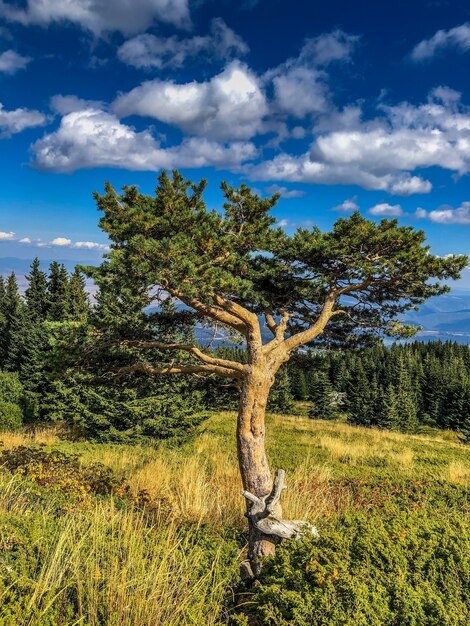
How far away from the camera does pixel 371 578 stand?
282cm

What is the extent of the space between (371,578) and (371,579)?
8 cm

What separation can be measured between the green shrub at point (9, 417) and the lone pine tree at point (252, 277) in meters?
16.1

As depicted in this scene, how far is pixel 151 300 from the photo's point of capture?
6215 mm

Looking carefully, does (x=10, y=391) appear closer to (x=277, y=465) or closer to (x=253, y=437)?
(x=277, y=465)

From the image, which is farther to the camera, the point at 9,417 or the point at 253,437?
→ the point at 9,417

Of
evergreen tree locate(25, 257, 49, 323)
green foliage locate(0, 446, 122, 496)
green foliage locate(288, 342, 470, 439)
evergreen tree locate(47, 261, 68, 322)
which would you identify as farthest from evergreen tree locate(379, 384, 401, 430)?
green foliage locate(0, 446, 122, 496)

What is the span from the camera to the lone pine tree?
18.2ft

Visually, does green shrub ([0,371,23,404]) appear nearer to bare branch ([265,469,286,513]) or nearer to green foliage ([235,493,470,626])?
bare branch ([265,469,286,513])

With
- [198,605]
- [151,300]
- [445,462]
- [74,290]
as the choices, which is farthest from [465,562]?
[74,290]

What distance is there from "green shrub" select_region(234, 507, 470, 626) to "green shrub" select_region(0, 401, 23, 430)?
64.5 feet

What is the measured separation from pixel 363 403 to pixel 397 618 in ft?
185

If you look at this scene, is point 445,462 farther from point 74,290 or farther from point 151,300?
point 74,290

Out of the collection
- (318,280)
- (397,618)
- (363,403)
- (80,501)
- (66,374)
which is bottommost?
(363,403)

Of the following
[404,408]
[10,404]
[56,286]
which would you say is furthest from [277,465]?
[404,408]
